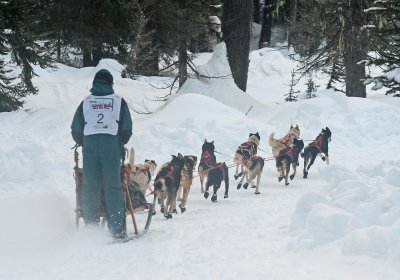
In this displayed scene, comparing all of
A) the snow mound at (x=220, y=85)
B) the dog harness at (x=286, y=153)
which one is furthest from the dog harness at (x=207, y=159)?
the snow mound at (x=220, y=85)

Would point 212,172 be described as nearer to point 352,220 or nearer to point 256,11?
point 352,220

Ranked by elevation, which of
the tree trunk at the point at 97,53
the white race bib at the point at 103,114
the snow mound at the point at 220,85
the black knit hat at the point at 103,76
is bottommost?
the white race bib at the point at 103,114

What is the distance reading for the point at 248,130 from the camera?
13516 millimetres

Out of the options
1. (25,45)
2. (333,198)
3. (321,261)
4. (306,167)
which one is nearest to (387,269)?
(321,261)

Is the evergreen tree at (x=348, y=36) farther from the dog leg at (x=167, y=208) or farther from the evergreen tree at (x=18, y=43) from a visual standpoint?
the dog leg at (x=167, y=208)

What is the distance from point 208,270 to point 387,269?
62.1 inches

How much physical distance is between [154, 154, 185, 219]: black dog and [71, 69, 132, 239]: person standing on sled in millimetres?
862

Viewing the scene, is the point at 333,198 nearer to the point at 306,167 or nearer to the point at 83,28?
the point at 306,167

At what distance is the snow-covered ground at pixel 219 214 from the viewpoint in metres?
5.03

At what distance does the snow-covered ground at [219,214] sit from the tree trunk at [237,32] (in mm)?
2456

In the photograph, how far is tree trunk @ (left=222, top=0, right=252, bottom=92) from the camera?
16562 mm

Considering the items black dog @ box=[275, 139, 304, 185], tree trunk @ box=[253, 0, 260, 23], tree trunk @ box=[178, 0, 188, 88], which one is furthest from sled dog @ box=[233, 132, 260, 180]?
tree trunk @ box=[253, 0, 260, 23]

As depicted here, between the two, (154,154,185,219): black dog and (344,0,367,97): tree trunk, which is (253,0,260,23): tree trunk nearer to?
(344,0,367,97): tree trunk

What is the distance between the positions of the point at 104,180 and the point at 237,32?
432 inches
